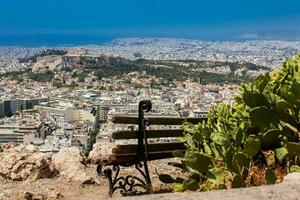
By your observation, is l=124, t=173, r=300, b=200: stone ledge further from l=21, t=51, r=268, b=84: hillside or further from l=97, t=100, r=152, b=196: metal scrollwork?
l=21, t=51, r=268, b=84: hillside

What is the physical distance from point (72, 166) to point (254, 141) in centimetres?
303

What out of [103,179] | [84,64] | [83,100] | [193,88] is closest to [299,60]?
[103,179]

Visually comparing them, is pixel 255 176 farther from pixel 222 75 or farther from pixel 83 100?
pixel 222 75

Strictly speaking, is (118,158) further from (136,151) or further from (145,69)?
(145,69)

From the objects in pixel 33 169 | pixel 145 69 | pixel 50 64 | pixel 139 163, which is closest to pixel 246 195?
pixel 139 163

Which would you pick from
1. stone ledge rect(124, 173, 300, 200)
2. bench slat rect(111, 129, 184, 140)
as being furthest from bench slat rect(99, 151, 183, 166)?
stone ledge rect(124, 173, 300, 200)

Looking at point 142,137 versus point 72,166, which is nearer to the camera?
point 142,137

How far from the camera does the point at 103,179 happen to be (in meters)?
6.24

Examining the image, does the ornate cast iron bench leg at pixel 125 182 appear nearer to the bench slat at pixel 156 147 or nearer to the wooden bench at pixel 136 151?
the wooden bench at pixel 136 151

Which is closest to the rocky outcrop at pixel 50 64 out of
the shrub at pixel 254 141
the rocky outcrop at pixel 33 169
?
the rocky outcrop at pixel 33 169

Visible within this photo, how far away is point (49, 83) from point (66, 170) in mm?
91507

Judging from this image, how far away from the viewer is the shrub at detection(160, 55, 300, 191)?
151 inches

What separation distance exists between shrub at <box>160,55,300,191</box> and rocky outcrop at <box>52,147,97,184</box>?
80.8 inches

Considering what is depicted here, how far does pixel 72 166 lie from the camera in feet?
21.2
